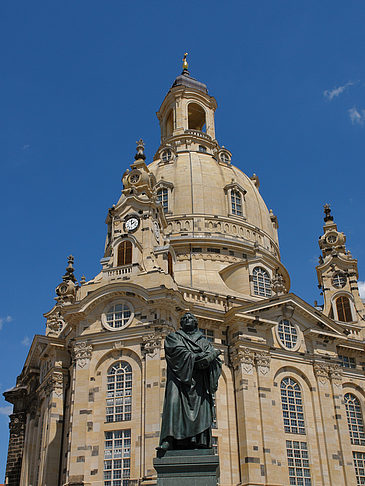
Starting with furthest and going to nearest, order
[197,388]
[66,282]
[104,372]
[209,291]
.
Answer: [66,282]
[209,291]
[104,372]
[197,388]

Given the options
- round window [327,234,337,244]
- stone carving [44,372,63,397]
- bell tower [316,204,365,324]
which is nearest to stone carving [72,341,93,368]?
→ stone carving [44,372,63,397]

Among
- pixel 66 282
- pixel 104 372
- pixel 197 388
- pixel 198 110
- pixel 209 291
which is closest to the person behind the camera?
pixel 197 388

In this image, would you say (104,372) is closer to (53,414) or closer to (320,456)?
(53,414)

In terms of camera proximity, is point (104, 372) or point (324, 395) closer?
point (104, 372)

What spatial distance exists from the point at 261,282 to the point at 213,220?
23.8ft

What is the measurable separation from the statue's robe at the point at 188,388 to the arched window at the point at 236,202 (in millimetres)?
41176

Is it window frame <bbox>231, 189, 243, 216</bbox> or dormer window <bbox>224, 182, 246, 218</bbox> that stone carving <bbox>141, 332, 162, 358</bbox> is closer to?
dormer window <bbox>224, 182, 246, 218</bbox>

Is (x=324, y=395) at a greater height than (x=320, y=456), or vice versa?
(x=324, y=395)

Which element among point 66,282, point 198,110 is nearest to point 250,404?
point 66,282

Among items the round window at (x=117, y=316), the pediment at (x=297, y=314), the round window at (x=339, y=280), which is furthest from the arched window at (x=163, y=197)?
the round window at (x=117, y=316)

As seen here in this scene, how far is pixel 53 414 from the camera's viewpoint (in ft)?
128

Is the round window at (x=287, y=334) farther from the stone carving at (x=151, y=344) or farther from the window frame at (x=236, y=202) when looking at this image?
the window frame at (x=236, y=202)

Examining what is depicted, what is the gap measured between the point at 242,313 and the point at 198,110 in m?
36.2

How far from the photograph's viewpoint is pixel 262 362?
3888 centimetres
